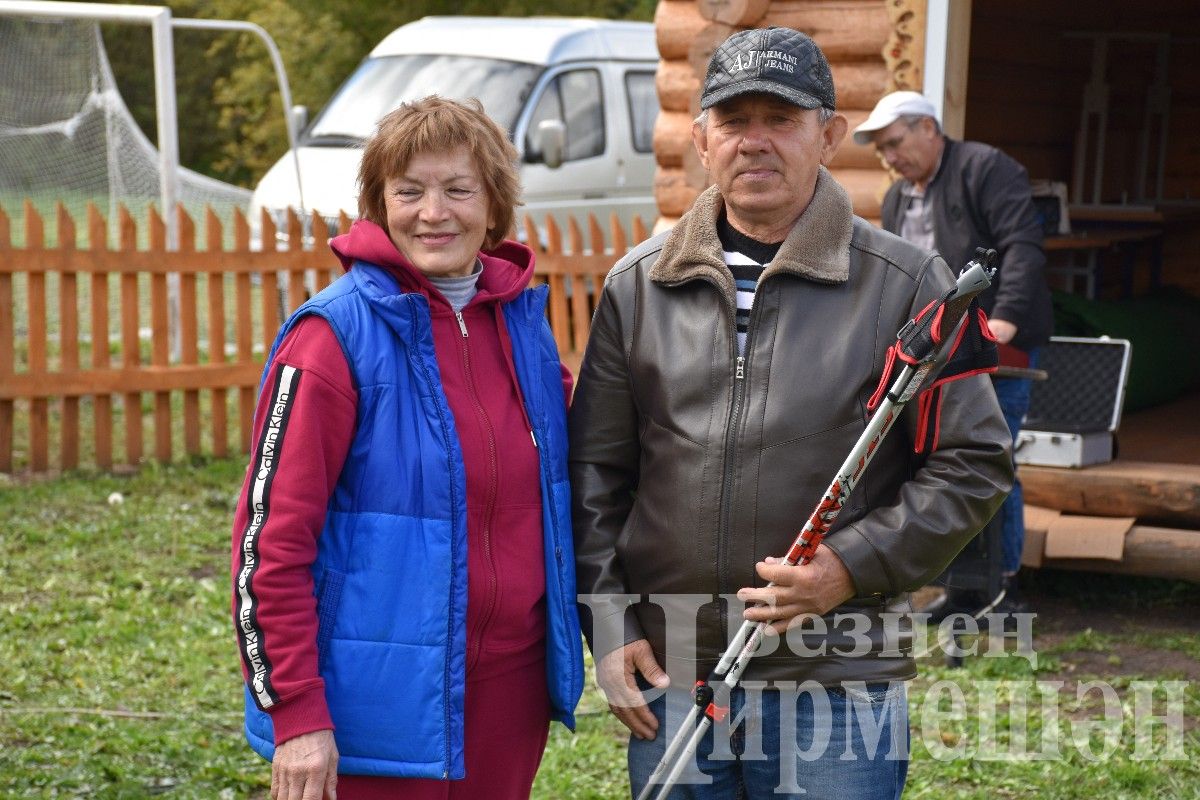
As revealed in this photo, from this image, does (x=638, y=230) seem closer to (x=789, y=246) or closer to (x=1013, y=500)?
(x=1013, y=500)

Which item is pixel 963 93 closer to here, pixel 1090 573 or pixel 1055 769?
pixel 1090 573

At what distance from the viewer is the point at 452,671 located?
230cm

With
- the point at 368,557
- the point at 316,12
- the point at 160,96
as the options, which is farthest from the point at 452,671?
the point at 316,12

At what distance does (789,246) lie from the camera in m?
2.35

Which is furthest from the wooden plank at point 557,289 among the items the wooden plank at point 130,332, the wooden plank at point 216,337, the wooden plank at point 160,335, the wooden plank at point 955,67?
the wooden plank at point 955,67

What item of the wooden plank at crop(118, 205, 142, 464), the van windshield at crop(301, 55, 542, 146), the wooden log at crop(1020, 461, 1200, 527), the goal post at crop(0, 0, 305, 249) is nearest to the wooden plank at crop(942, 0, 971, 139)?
the wooden log at crop(1020, 461, 1200, 527)

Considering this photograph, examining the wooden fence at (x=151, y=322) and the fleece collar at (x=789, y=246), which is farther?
the wooden fence at (x=151, y=322)

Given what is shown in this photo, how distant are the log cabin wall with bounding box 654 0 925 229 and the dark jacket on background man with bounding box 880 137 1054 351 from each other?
1.96 feet

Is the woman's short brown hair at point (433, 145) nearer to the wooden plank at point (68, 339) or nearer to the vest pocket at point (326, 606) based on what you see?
the vest pocket at point (326, 606)

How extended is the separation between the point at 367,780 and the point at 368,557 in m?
0.40

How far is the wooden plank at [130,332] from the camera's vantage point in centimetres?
794

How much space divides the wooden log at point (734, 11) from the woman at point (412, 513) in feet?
12.7

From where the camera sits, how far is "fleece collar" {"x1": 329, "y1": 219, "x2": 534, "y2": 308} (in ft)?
7.76

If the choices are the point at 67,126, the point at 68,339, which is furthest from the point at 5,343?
the point at 67,126
